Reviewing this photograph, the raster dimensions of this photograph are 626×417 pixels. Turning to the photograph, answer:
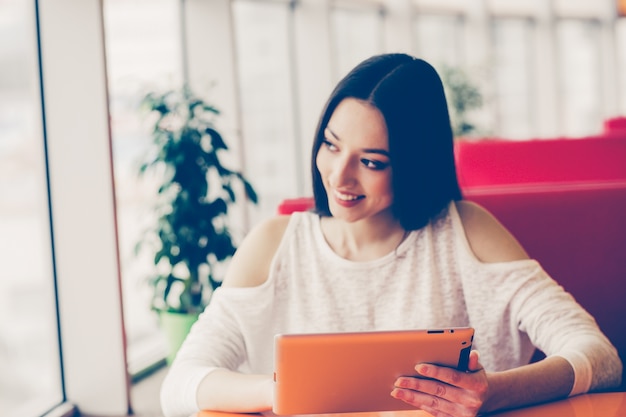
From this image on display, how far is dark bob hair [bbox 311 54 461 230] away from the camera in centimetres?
130

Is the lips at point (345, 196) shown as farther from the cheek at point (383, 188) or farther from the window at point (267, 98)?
the window at point (267, 98)

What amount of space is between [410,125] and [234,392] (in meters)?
0.63

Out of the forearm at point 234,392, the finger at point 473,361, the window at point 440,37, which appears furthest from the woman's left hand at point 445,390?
the window at point 440,37

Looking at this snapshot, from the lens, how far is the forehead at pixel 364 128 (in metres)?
1.29

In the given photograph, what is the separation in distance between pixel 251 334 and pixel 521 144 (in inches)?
80.7

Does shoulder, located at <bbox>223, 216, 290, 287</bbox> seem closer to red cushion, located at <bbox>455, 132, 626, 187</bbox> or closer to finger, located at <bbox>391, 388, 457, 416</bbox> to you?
finger, located at <bbox>391, 388, 457, 416</bbox>

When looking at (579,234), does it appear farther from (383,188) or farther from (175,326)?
(175,326)

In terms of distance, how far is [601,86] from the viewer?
34.6ft

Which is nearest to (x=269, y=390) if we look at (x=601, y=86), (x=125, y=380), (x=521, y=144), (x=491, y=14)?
(x=125, y=380)

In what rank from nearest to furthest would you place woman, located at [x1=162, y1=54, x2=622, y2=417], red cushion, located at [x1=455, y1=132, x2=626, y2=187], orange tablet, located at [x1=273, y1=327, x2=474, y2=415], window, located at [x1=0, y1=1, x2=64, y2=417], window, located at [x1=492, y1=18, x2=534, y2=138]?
1. orange tablet, located at [x1=273, y1=327, x2=474, y2=415]
2. woman, located at [x1=162, y1=54, x2=622, y2=417]
3. window, located at [x1=0, y1=1, x2=64, y2=417]
4. red cushion, located at [x1=455, y1=132, x2=626, y2=187]
5. window, located at [x1=492, y1=18, x2=534, y2=138]

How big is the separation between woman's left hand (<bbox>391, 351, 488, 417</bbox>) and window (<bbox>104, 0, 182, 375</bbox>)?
2.69m

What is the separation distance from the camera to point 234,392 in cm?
103

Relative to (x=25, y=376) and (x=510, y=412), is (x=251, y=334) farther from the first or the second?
(x=25, y=376)

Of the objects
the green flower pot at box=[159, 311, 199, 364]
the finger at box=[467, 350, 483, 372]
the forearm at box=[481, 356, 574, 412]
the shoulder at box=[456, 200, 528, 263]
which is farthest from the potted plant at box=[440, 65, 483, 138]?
the finger at box=[467, 350, 483, 372]
